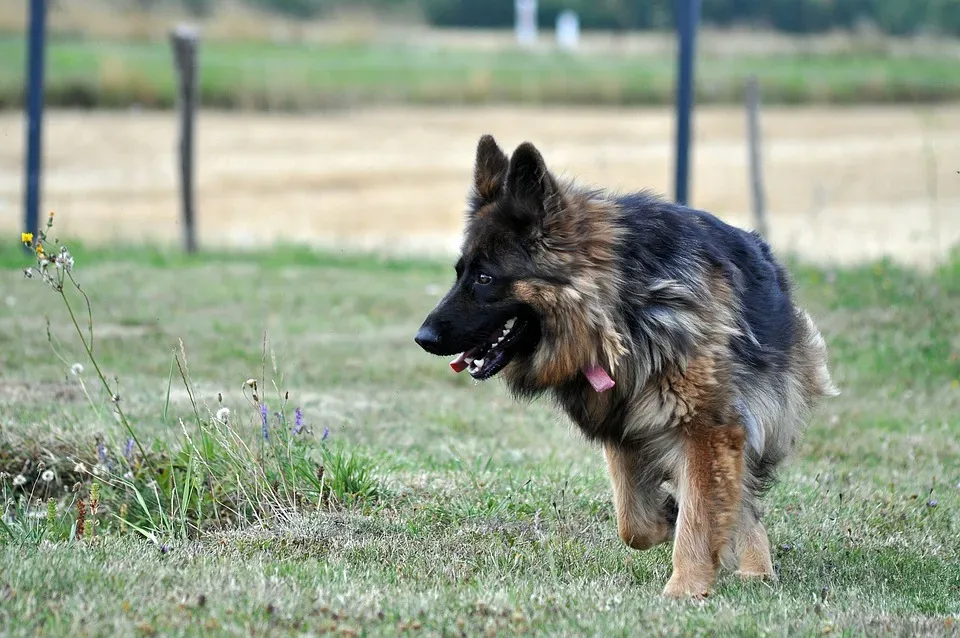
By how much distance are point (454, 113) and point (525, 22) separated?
4.04 m

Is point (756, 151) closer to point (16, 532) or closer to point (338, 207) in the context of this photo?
point (338, 207)

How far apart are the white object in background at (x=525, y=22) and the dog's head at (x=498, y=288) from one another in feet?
80.4

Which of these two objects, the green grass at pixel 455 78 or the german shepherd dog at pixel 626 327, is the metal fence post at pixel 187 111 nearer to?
the german shepherd dog at pixel 626 327

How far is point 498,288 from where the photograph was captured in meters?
5.13

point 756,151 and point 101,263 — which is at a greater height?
point 756,151

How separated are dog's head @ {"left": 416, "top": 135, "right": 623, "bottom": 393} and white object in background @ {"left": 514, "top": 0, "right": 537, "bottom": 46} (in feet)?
80.5

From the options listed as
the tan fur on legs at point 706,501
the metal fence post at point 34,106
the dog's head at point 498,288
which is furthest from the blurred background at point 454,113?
the dog's head at point 498,288

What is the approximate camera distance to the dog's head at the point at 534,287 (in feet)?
16.7

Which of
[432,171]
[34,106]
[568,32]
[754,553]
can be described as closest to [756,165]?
[432,171]

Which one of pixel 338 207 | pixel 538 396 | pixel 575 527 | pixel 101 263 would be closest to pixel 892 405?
pixel 575 527

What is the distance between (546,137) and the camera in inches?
934

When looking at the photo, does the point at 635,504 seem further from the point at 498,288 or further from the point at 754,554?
the point at 498,288

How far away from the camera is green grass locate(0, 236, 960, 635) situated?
452cm

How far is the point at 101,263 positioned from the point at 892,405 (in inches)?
342
